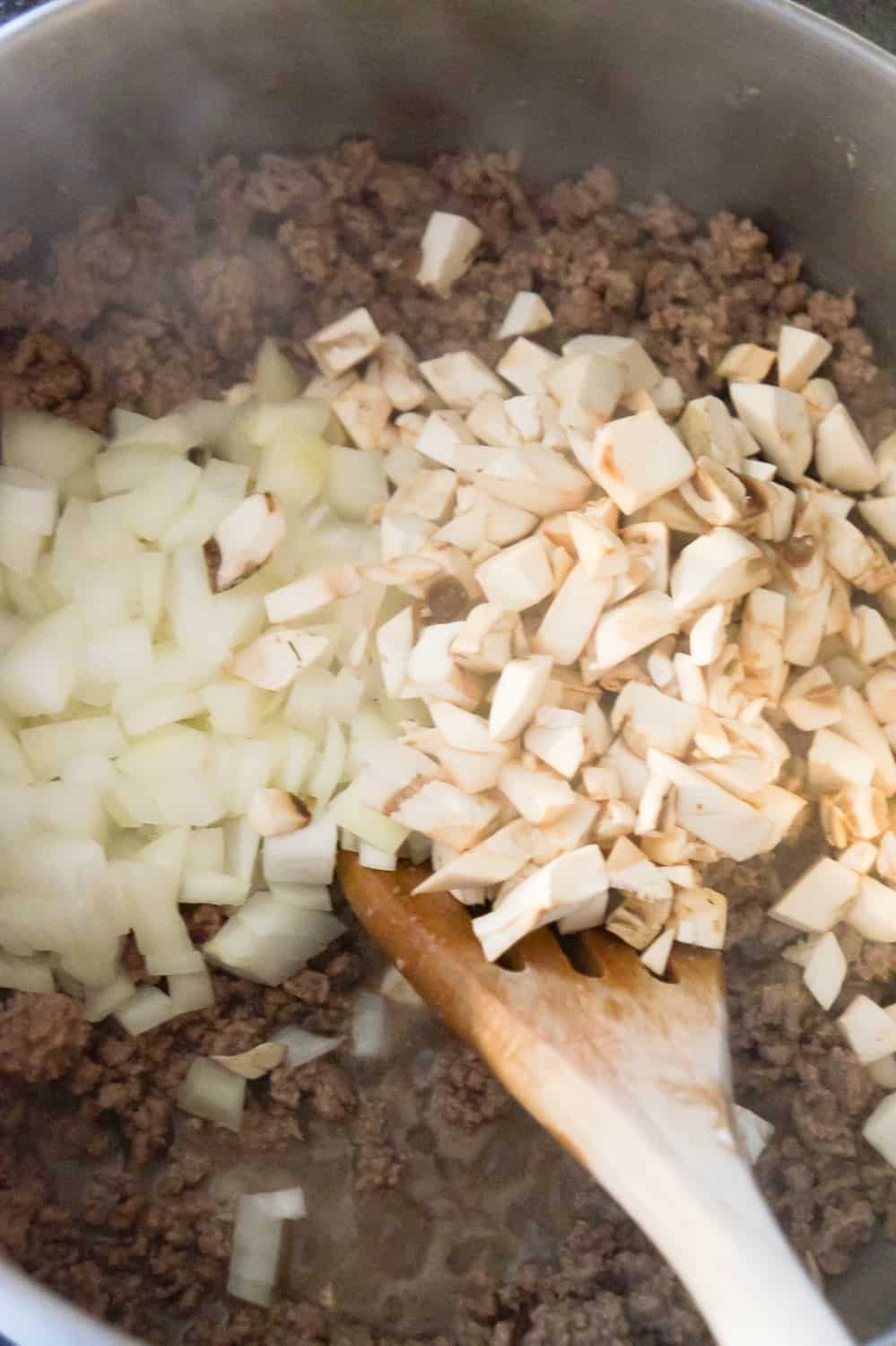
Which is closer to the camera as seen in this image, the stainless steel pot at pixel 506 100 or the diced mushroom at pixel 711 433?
the stainless steel pot at pixel 506 100

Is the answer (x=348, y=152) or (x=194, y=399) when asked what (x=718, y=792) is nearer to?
(x=194, y=399)

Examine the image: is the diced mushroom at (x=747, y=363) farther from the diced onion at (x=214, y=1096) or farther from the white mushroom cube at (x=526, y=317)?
the diced onion at (x=214, y=1096)

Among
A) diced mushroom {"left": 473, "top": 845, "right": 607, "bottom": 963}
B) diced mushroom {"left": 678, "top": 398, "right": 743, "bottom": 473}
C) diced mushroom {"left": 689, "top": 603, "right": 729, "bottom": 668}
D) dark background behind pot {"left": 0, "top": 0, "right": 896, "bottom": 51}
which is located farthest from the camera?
dark background behind pot {"left": 0, "top": 0, "right": 896, "bottom": 51}

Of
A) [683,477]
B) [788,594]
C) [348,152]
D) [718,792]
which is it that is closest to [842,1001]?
[718,792]

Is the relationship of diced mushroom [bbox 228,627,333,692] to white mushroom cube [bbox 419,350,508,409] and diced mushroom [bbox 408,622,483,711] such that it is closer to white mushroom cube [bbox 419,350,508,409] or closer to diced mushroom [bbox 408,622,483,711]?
diced mushroom [bbox 408,622,483,711]

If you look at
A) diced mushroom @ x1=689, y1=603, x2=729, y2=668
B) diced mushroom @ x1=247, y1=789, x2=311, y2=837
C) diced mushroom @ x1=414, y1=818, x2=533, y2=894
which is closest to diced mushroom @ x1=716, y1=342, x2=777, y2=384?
diced mushroom @ x1=689, y1=603, x2=729, y2=668

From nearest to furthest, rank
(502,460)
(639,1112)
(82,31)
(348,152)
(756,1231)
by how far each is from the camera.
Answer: (756,1231)
(639,1112)
(82,31)
(502,460)
(348,152)

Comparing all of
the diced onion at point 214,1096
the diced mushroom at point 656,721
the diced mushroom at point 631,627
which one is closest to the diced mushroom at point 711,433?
the diced mushroom at point 631,627
